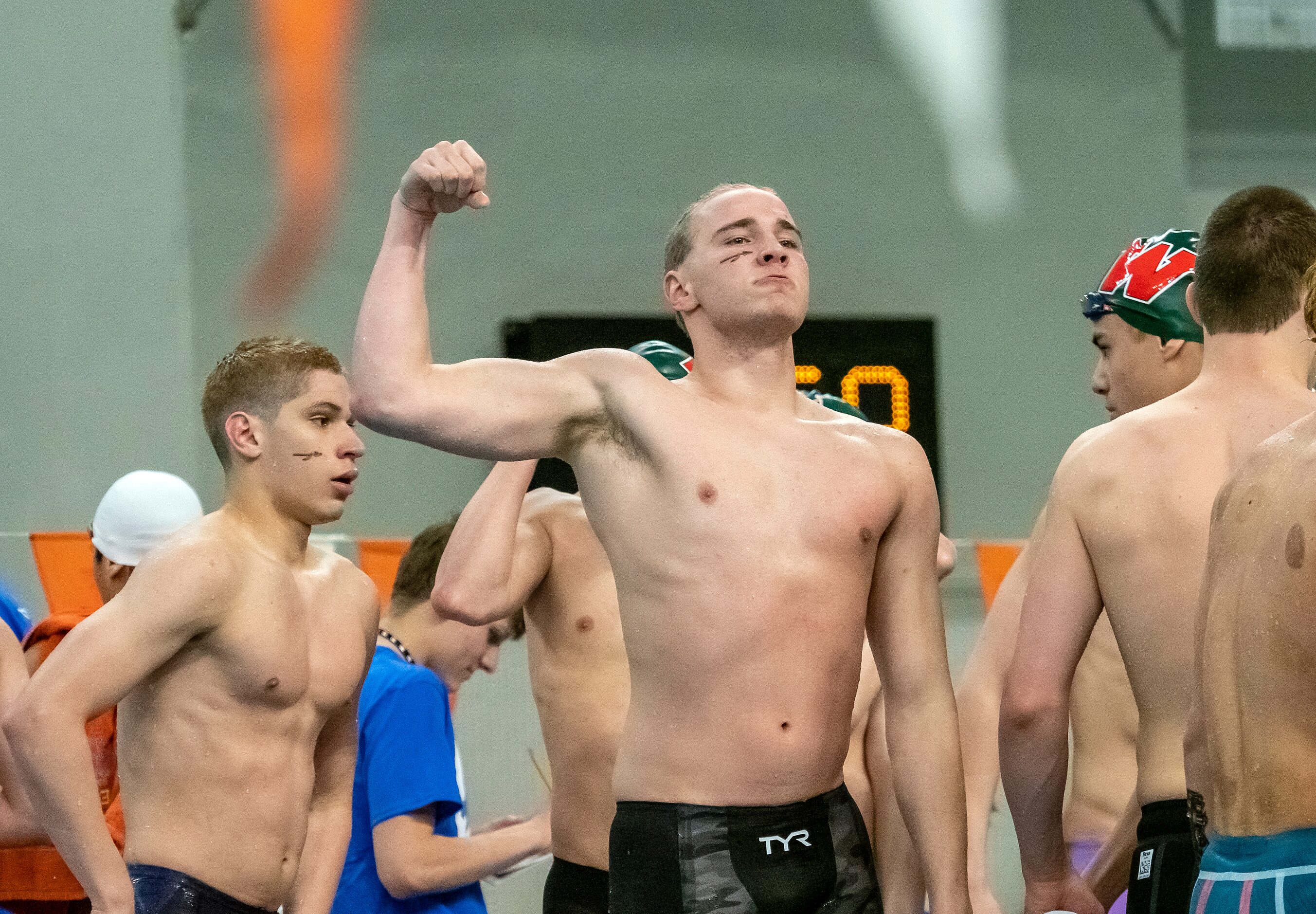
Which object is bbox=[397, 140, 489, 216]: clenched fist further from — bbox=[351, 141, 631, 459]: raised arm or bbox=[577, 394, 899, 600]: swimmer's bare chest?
bbox=[577, 394, 899, 600]: swimmer's bare chest

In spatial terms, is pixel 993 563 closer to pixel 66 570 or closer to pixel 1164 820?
pixel 66 570

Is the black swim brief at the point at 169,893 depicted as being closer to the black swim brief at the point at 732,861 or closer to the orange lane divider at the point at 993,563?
the black swim brief at the point at 732,861

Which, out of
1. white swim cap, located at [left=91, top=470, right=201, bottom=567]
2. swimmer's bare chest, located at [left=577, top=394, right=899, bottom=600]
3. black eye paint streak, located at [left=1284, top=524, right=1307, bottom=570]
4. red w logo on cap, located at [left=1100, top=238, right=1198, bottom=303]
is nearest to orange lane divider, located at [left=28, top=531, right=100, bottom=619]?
white swim cap, located at [left=91, top=470, right=201, bottom=567]

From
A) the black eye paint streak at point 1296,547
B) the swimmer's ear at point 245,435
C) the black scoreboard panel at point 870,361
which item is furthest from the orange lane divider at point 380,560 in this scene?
the black eye paint streak at point 1296,547

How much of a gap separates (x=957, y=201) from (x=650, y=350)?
5132 mm

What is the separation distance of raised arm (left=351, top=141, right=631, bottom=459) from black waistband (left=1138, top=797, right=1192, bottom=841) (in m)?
1.26

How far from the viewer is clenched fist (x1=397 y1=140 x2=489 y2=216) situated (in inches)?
94.2

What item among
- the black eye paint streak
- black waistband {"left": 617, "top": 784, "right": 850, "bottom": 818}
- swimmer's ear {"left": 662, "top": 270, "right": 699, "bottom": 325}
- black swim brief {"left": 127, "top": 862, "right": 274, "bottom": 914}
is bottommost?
black swim brief {"left": 127, "top": 862, "right": 274, "bottom": 914}

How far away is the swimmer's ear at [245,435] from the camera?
3.06 meters

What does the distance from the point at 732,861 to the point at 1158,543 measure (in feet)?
3.26

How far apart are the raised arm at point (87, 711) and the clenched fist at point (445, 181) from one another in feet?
2.90

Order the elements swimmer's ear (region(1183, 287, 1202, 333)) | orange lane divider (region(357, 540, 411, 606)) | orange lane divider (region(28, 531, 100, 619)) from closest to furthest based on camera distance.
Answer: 1. swimmer's ear (region(1183, 287, 1202, 333))
2. orange lane divider (region(28, 531, 100, 619))
3. orange lane divider (region(357, 540, 411, 606))

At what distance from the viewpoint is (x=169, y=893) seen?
2.75 metres

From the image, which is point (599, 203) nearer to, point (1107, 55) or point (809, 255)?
point (809, 255)
